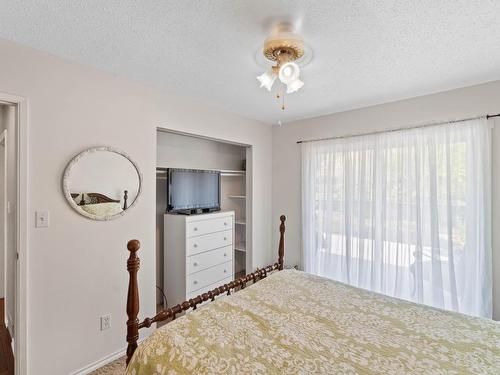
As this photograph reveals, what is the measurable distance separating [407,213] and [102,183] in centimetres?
299

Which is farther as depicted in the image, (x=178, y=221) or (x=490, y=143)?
(x=178, y=221)

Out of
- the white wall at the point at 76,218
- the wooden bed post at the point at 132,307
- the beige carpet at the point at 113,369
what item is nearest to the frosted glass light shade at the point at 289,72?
the wooden bed post at the point at 132,307

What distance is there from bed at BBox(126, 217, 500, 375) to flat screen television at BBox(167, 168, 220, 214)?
63.9 inches

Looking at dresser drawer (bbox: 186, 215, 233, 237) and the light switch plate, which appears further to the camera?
dresser drawer (bbox: 186, 215, 233, 237)

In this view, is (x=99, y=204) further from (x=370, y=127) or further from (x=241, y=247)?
(x=370, y=127)

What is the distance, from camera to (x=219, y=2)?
129 cm

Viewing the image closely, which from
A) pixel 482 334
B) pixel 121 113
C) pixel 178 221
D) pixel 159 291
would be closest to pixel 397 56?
pixel 482 334

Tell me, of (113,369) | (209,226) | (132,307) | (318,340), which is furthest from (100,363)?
(318,340)

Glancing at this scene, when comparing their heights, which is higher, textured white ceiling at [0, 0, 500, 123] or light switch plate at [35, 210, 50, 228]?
textured white ceiling at [0, 0, 500, 123]

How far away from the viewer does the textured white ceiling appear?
133 centimetres

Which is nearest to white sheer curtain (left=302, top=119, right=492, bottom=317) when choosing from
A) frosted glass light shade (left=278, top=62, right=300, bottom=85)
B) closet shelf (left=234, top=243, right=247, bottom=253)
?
closet shelf (left=234, top=243, right=247, bottom=253)

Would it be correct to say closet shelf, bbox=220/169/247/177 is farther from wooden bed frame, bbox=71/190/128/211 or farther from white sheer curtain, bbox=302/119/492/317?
wooden bed frame, bbox=71/190/128/211

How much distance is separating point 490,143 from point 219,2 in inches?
102

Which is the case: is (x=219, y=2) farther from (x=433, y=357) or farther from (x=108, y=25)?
(x=433, y=357)
